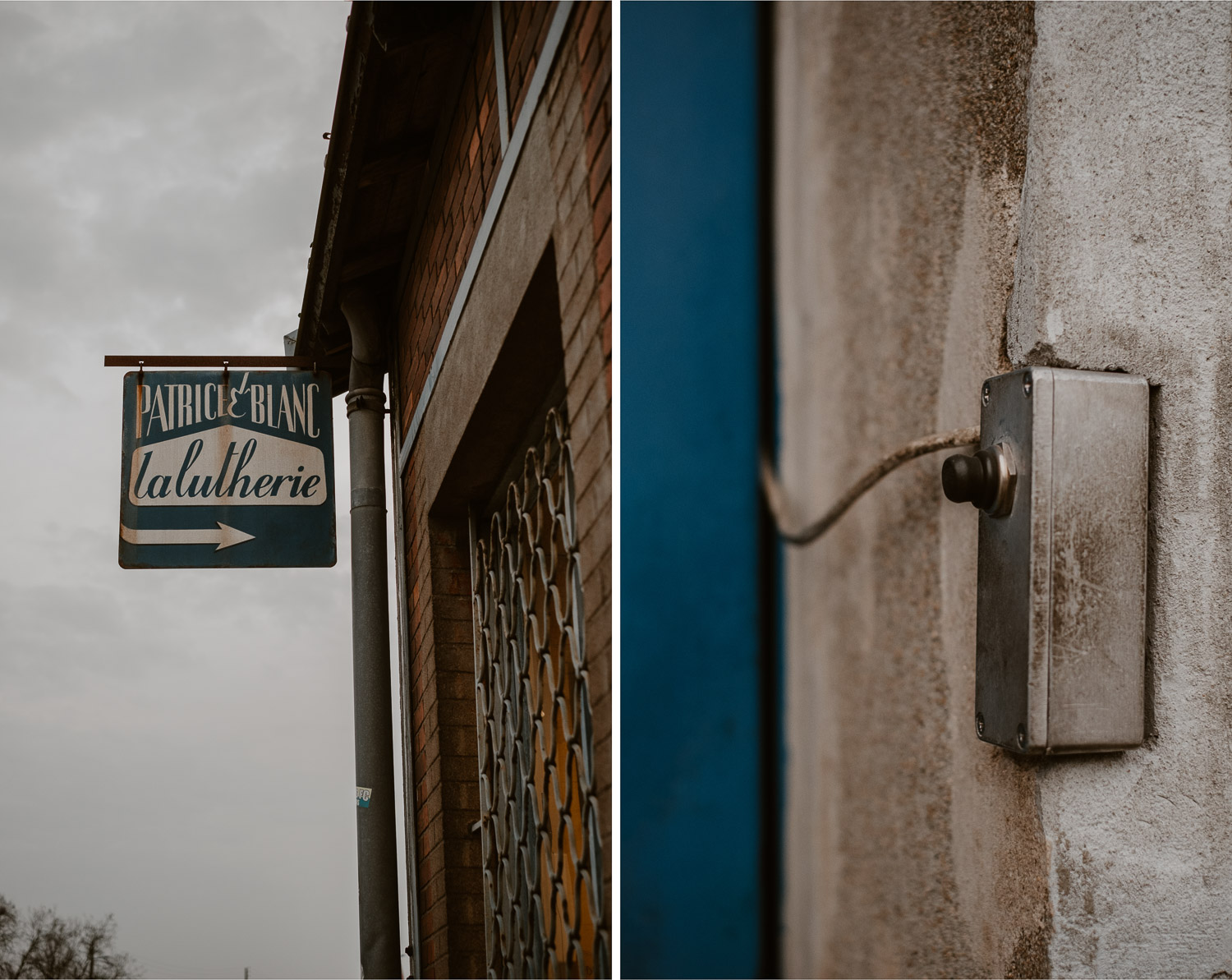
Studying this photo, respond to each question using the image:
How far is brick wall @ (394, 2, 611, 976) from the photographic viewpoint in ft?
2.69

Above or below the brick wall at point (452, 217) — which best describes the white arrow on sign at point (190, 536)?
below

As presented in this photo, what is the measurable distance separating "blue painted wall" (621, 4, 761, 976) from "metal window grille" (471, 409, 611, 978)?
7 centimetres

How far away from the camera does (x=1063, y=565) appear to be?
2.76ft

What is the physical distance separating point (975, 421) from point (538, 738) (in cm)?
54

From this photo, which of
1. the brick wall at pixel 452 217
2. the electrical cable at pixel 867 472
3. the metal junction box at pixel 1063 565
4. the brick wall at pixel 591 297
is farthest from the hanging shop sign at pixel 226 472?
the metal junction box at pixel 1063 565

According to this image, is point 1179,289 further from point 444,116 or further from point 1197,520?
point 444,116

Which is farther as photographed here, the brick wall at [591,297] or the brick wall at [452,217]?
the brick wall at [452,217]

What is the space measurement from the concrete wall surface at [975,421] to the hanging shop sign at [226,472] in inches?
18.9

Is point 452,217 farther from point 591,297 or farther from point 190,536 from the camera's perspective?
point 190,536

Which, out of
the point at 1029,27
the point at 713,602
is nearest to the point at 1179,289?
the point at 1029,27

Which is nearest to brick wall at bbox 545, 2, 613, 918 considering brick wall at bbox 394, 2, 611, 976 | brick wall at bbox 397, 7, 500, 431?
brick wall at bbox 394, 2, 611, 976

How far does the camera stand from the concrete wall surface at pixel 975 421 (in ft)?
2.85

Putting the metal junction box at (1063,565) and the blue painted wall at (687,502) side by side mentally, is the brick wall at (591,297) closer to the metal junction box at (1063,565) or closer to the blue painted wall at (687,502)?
the blue painted wall at (687,502)

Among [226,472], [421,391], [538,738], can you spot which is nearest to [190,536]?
[226,472]
